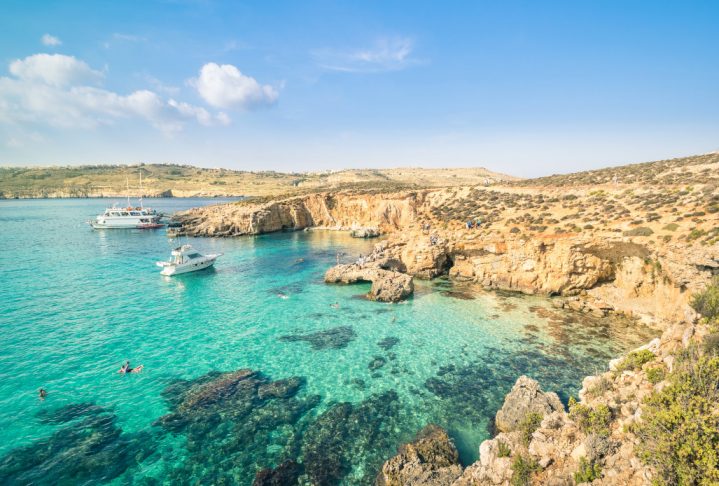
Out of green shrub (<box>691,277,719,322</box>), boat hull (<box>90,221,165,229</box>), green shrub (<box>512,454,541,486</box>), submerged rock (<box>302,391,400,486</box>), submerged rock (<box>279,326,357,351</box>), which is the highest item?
green shrub (<box>691,277,719,322</box>)

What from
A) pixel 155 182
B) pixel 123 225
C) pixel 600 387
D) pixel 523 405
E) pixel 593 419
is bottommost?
pixel 523 405

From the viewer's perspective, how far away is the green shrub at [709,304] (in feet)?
36.1

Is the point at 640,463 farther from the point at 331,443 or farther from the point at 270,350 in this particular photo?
the point at 270,350

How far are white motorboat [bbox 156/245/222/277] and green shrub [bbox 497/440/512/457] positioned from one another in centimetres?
3331

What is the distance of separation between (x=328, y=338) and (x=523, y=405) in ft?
37.0

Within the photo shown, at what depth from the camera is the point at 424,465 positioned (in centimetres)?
998

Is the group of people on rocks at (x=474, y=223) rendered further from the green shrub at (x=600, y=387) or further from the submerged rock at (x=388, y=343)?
the green shrub at (x=600, y=387)

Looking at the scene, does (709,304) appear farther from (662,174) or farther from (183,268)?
(183,268)

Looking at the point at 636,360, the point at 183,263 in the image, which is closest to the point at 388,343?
the point at 636,360

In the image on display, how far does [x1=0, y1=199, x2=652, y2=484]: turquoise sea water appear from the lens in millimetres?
11195

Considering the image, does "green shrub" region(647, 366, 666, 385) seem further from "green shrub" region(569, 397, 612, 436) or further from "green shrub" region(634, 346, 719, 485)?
"green shrub" region(569, 397, 612, 436)

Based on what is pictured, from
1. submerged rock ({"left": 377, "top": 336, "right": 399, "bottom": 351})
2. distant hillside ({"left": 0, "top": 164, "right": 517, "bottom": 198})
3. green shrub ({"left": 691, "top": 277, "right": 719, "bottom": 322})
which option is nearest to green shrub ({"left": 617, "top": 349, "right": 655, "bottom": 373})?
green shrub ({"left": 691, "top": 277, "right": 719, "bottom": 322})

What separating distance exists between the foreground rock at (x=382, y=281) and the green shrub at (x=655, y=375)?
59.1 ft

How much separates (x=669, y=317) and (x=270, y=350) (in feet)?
77.2
